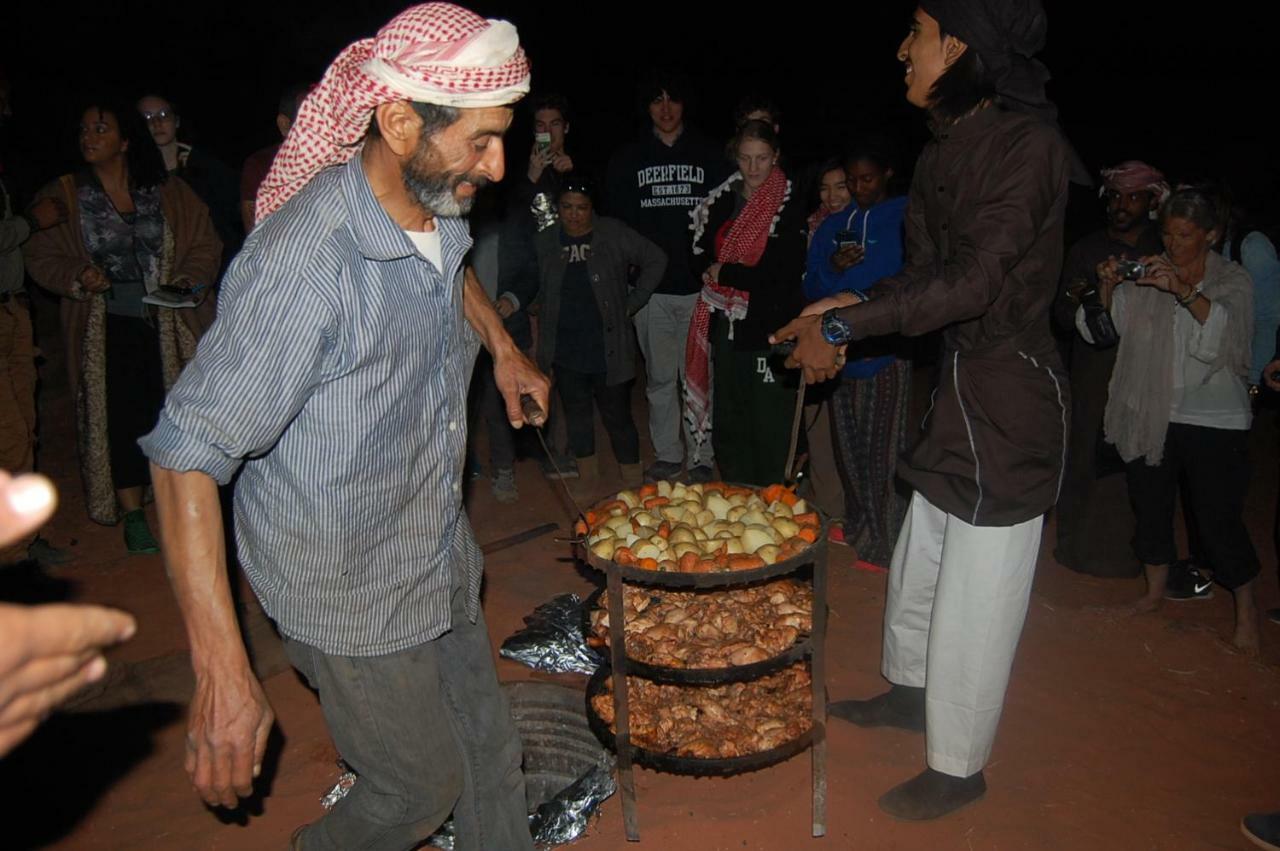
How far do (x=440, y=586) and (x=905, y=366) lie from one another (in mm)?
3647

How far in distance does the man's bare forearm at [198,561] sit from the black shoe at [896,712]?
288cm

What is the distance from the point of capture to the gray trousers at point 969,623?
337cm

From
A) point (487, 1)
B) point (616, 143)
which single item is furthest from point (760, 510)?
point (487, 1)

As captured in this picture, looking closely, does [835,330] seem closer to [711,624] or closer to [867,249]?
[711,624]

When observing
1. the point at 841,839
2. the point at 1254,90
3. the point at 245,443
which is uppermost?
the point at 1254,90

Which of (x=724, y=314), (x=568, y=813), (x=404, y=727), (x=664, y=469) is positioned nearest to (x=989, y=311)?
(x=404, y=727)

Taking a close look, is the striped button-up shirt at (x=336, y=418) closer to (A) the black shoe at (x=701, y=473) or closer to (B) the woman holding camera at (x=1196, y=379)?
(B) the woman holding camera at (x=1196, y=379)

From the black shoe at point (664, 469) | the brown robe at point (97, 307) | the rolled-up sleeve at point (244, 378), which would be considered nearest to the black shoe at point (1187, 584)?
the black shoe at point (664, 469)

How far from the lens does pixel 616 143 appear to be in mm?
18922

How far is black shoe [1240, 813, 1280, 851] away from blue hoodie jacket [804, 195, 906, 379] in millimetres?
2808

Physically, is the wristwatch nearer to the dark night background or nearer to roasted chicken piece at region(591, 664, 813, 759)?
roasted chicken piece at region(591, 664, 813, 759)

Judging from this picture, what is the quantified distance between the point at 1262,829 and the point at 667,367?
451 centimetres

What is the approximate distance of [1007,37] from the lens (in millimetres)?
3057

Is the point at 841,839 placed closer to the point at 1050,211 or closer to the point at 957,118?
the point at 1050,211
